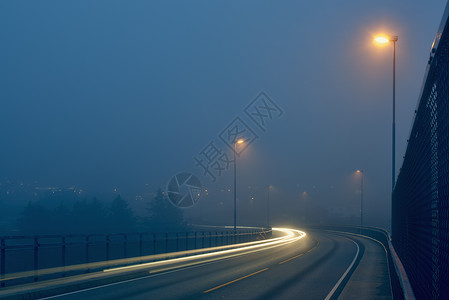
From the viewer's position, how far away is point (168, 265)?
79.1 feet

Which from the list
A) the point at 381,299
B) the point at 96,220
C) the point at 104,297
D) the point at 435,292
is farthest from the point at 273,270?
the point at 96,220

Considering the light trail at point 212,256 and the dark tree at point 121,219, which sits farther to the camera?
the dark tree at point 121,219

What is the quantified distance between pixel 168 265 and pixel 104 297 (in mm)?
9498

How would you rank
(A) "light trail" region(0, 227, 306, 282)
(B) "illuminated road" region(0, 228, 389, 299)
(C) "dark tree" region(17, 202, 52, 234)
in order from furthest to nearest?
(C) "dark tree" region(17, 202, 52, 234) < (A) "light trail" region(0, 227, 306, 282) < (B) "illuminated road" region(0, 228, 389, 299)

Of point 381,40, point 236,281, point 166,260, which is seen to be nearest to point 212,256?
point 166,260

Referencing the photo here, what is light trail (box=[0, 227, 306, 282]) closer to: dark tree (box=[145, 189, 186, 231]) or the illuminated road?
the illuminated road

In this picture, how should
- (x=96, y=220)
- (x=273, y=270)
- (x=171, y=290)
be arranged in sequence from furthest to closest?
(x=96, y=220), (x=273, y=270), (x=171, y=290)

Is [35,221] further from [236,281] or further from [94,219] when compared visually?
[236,281]

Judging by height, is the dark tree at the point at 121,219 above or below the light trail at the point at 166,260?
below

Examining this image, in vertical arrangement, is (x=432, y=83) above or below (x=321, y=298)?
above

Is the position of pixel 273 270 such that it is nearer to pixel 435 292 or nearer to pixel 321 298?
pixel 321 298

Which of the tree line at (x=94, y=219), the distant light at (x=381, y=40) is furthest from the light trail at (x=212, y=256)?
the tree line at (x=94, y=219)

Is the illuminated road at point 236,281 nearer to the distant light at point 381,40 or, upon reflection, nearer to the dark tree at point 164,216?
the distant light at point 381,40

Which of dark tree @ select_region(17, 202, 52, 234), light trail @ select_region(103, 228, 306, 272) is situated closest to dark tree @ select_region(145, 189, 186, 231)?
dark tree @ select_region(17, 202, 52, 234)
